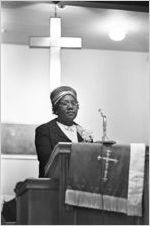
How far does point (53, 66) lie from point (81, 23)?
4.95 ft

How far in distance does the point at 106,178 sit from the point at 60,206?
39 centimetres

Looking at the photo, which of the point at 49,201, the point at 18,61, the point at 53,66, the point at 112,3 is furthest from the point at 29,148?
the point at 49,201

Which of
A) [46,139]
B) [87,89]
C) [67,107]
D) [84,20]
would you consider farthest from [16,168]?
[46,139]

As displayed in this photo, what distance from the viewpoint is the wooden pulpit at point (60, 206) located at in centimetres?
429

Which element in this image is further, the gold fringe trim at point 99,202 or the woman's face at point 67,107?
the woman's face at point 67,107

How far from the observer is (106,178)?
4320mm

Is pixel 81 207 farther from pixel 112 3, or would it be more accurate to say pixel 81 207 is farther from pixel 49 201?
pixel 112 3

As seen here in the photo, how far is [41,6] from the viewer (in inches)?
A: 308

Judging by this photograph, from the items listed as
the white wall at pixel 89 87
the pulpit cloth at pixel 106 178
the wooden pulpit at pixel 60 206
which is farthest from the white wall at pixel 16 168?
the pulpit cloth at pixel 106 178

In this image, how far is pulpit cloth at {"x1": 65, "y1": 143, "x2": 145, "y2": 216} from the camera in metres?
4.28

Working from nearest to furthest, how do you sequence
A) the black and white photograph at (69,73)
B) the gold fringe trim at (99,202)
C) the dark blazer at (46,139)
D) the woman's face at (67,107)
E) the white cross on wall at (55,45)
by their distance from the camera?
the gold fringe trim at (99,202) < the dark blazer at (46,139) < the woman's face at (67,107) < the white cross on wall at (55,45) < the black and white photograph at (69,73)

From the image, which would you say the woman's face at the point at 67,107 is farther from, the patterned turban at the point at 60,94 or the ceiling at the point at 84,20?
the ceiling at the point at 84,20

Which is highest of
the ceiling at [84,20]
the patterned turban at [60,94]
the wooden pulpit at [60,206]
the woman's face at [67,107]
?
the ceiling at [84,20]

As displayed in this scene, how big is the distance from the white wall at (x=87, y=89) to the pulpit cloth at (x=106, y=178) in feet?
13.4
